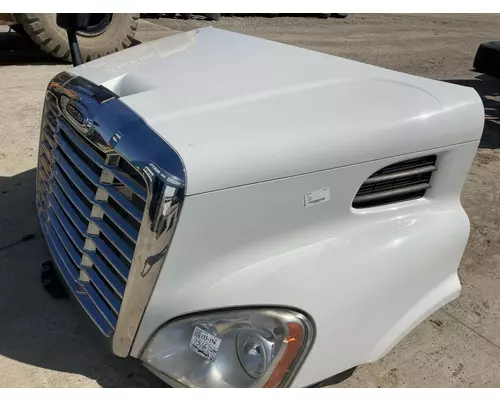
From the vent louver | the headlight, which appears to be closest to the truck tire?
the vent louver

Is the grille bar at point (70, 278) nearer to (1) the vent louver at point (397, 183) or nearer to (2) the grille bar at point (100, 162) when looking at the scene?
(2) the grille bar at point (100, 162)

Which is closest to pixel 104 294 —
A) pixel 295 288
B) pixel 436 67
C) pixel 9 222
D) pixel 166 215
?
pixel 166 215

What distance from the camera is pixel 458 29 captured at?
44.1ft

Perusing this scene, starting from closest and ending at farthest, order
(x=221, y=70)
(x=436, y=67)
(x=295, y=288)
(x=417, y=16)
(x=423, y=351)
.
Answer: (x=295, y=288) → (x=221, y=70) → (x=423, y=351) → (x=436, y=67) → (x=417, y=16)

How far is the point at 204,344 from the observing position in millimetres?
1836

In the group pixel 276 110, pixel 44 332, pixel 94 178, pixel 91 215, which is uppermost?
pixel 276 110

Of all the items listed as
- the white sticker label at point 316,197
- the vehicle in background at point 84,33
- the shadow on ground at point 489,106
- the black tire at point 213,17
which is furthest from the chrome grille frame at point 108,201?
the black tire at point 213,17

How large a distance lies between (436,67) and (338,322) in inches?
309

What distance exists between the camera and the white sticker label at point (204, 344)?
1.83 meters

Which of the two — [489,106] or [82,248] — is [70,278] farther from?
[489,106]

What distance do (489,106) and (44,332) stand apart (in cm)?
612

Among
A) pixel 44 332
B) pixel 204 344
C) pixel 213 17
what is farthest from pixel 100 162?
pixel 213 17

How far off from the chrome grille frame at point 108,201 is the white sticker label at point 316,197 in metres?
0.45

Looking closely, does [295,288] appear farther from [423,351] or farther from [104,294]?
[423,351]
